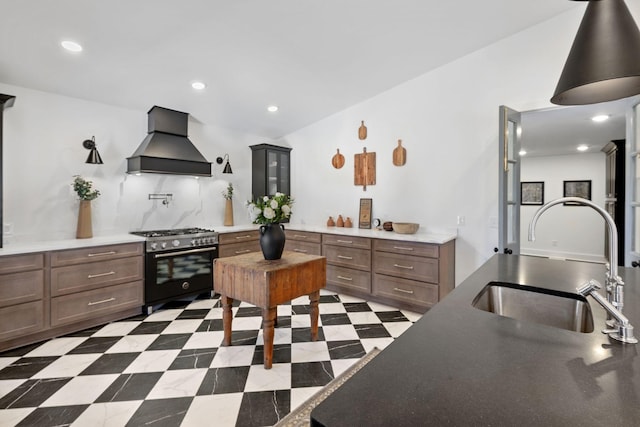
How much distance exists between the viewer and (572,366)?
2.53 ft

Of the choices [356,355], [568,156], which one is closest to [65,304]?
[356,355]

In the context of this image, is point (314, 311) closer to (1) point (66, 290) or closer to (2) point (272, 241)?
(2) point (272, 241)

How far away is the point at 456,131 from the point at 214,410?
11.9ft

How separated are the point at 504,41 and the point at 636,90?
2427 millimetres

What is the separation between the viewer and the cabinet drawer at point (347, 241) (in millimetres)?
3836

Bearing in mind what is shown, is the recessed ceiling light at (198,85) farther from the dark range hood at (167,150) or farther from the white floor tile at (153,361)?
the white floor tile at (153,361)

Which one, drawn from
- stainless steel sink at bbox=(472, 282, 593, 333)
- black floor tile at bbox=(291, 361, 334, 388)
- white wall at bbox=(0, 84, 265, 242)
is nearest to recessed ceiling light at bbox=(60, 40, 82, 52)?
white wall at bbox=(0, 84, 265, 242)

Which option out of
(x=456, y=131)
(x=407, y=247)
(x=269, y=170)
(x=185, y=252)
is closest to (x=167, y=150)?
(x=185, y=252)

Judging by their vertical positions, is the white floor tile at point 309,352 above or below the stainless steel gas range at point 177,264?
below

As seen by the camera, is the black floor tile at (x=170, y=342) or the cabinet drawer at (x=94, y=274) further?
the cabinet drawer at (x=94, y=274)

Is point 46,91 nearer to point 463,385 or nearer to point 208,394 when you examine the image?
point 208,394

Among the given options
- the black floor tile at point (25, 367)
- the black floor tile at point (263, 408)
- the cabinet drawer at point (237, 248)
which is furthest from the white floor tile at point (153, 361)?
the cabinet drawer at point (237, 248)

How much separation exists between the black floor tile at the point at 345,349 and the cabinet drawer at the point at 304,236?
1.76 metres

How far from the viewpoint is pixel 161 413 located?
1855 millimetres
